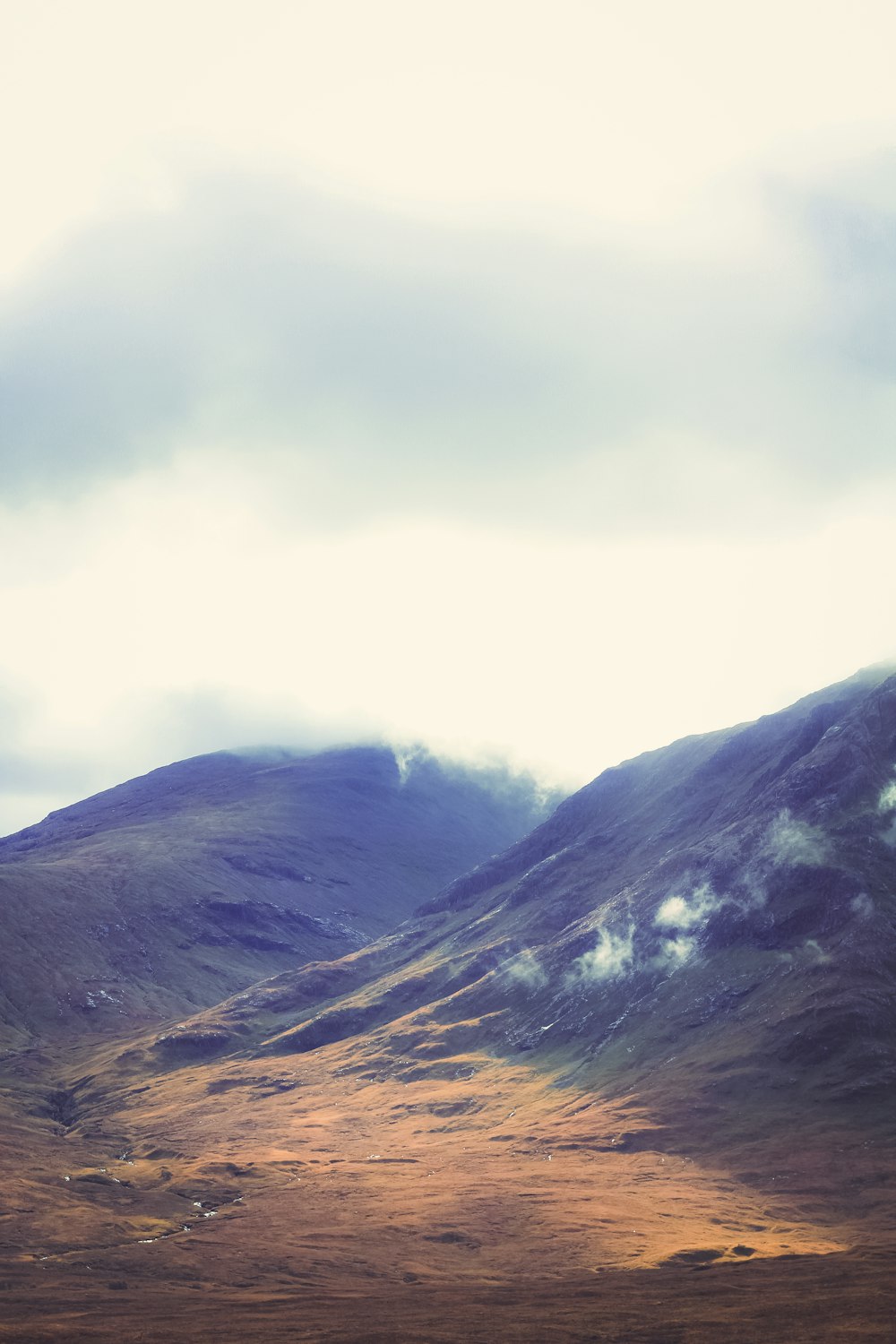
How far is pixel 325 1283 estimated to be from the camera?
352ft

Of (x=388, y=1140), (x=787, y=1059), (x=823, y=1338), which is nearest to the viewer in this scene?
(x=823, y=1338)

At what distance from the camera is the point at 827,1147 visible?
490 feet

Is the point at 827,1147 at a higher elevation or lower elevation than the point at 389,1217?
lower

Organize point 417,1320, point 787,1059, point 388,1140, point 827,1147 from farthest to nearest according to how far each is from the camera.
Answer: point 388,1140
point 787,1059
point 827,1147
point 417,1320

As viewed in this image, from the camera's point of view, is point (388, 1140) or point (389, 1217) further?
point (388, 1140)

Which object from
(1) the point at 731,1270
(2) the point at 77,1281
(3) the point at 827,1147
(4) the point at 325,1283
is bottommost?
(3) the point at 827,1147

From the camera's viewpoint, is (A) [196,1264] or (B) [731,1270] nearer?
(B) [731,1270]

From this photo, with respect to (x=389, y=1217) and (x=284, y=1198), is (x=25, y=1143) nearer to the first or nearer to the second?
(x=284, y=1198)

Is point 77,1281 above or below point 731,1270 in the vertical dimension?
above

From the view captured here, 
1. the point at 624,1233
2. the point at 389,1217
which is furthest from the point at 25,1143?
the point at 624,1233

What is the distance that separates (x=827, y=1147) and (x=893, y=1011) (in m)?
38.9

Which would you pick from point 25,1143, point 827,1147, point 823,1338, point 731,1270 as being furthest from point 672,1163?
point 25,1143

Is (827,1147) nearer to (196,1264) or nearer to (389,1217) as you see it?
(389,1217)

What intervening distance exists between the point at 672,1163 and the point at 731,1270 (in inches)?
Answer: 2156
